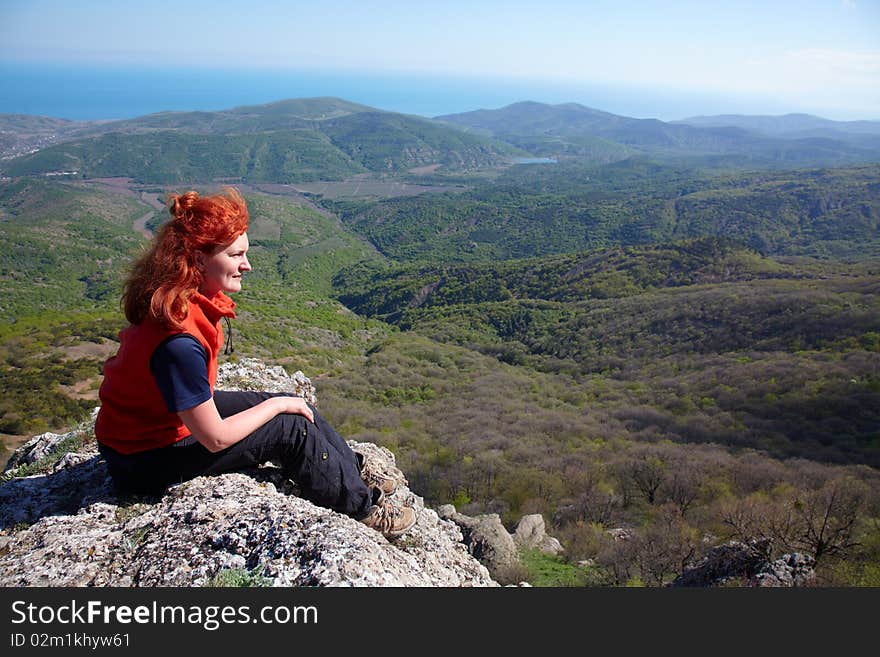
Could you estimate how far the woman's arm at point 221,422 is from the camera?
2.97 metres

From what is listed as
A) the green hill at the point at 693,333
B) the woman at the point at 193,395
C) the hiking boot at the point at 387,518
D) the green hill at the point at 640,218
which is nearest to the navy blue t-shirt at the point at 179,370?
the woman at the point at 193,395

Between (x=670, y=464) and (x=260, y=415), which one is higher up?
(x=260, y=415)

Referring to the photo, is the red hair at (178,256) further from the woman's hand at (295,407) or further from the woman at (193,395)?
the woman's hand at (295,407)

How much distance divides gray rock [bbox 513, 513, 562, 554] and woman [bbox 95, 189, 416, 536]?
7883mm

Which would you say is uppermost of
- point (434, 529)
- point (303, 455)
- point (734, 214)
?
point (734, 214)

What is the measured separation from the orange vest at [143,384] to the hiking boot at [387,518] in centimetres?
176

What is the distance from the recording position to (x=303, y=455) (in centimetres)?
392

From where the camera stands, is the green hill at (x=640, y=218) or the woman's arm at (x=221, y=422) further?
the green hill at (x=640, y=218)

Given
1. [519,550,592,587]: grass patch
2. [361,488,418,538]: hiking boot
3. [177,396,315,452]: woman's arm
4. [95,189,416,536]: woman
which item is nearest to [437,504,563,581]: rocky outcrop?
[519,550,592,587]: grass patch

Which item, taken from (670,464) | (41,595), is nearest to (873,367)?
(670,464)

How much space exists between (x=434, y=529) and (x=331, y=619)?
3378 millimetres

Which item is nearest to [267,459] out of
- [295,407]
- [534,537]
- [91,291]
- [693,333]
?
[295,407]

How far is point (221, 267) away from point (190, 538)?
1.98 m

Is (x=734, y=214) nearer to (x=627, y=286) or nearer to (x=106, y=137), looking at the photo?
(x=627, y=286)
